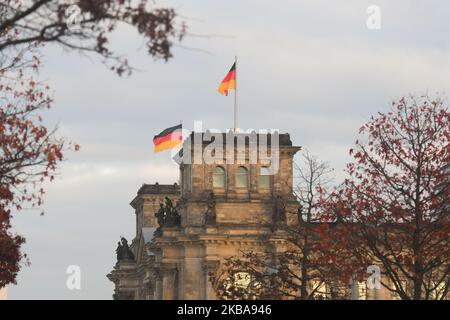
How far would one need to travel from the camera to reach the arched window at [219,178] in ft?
365

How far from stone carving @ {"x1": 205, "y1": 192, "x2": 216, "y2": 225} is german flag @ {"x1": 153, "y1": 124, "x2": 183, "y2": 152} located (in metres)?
5.31

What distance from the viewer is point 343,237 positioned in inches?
2285

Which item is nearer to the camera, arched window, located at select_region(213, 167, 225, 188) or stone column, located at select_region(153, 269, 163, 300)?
arched window, located at select_region(213, 167, 225, 188)

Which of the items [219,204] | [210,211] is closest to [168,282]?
[219,204]

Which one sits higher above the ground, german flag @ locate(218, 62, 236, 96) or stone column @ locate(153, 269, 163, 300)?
german flag @ locate(218, 62, 236, 96)

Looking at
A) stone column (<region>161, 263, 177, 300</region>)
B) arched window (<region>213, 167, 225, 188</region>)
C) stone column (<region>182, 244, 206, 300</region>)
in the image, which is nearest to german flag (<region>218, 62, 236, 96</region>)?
arched window (<region>213, 167, 225, 188</region>)

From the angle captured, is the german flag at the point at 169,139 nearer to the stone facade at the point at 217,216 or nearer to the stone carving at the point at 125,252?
the stone facade at the point at 217,216

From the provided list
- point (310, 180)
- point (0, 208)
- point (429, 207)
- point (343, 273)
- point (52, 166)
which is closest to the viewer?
point (52, 166)

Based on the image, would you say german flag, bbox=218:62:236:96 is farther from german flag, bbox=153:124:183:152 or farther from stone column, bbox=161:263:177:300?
stone column, bbox=161:263:177:300

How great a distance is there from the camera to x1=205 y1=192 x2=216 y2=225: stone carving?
108 meters

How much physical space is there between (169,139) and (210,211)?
7015 mm
